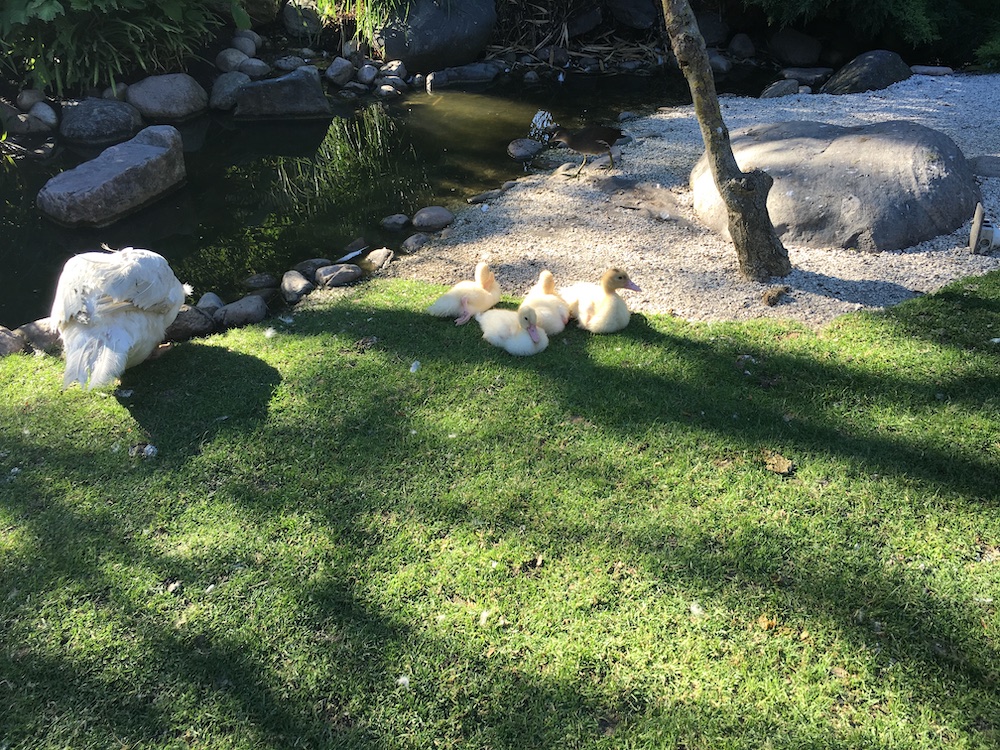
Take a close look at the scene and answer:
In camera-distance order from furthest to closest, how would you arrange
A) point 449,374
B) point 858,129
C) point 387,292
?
1. point 858,129
2. point 387,292
3. point 449,374

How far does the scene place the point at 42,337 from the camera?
5.59m

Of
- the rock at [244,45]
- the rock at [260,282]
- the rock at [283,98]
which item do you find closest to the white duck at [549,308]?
the rock at [260,282]

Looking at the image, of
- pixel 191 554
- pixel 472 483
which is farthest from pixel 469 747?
pixel 191 554

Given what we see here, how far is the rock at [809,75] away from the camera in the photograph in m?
12.3

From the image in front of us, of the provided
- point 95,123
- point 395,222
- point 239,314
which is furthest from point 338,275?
point 95,123

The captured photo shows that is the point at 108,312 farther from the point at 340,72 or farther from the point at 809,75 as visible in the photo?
the point at 809,75

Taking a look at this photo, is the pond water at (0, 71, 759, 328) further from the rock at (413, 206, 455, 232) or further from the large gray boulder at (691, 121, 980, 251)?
the large gray boulder at (691, 121, 980, 251)

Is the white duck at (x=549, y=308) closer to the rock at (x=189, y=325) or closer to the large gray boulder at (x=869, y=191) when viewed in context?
the large gray boulder at (x=869, y=191)

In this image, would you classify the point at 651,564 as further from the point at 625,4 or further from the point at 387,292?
the point at 625,4

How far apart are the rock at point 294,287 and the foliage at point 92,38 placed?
654 centimetres

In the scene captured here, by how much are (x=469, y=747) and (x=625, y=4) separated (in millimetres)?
15106

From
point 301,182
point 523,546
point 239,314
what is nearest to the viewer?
point 523,546

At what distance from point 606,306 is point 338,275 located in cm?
280

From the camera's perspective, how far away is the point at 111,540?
3.60 meters
